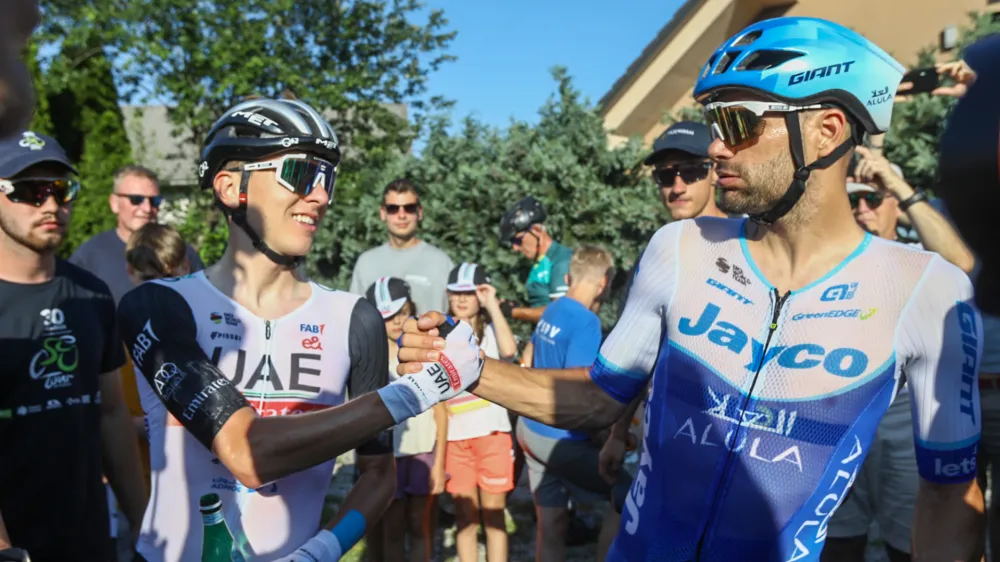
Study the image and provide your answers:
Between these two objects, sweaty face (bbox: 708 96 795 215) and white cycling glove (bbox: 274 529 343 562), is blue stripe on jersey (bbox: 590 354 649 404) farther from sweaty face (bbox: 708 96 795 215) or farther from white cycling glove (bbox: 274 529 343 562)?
white cycling glove (bbox: 274 529 343 562)

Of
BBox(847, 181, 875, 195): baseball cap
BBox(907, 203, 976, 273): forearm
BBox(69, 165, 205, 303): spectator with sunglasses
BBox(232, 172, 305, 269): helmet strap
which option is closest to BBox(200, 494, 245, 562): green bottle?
BBox(232, 172, 305, 269): helmet strap

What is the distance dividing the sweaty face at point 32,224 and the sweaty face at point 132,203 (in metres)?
2.53

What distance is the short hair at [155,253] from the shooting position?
4922 millimetres

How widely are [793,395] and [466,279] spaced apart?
4.03 meters

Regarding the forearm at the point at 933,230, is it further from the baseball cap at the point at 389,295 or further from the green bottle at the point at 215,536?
the green bottle at the point at 215,536

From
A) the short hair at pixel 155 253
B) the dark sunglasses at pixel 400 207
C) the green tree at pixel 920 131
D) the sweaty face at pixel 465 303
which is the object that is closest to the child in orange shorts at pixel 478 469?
the sweaty face at pixel 465 303

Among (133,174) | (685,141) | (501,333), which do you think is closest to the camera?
(685,141)

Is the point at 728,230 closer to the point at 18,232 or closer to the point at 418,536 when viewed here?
the point at 18,232

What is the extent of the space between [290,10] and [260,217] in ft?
46.0

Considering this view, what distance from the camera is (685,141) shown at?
4738mm

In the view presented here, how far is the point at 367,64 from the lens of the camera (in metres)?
15.8

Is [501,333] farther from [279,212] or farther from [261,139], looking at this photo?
[261,139]

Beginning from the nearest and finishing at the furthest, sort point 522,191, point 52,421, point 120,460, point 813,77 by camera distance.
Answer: point 813,77
point 52,421
point 120,460
point 522,191

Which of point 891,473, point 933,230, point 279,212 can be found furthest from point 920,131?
point 279,212
